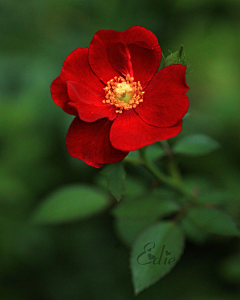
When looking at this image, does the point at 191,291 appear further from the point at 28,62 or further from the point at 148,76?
the point at 28,62

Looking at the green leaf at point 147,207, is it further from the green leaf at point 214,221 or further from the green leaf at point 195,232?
the green leaf at point 195,232

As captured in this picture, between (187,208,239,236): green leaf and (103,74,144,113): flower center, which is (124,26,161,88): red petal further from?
(187,208,239,236): green leaf

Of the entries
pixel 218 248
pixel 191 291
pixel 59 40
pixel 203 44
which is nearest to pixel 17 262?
pixel 191 291

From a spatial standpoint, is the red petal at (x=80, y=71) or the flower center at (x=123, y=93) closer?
the red petal at (x=80, y=71)

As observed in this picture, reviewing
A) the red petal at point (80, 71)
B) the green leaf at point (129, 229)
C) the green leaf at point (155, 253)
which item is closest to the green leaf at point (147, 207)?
the green leaf at point (155, 253)

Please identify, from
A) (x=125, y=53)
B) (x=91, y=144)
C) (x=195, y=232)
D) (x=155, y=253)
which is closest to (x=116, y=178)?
(x=91, y=144)

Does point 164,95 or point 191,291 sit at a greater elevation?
point 164,95
